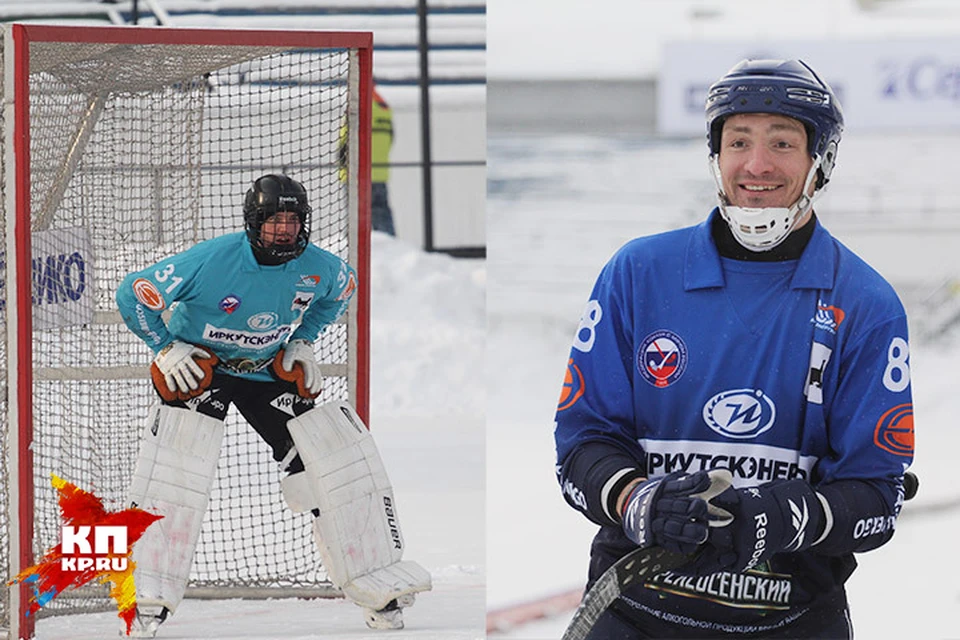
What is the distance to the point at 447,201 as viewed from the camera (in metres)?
10.3

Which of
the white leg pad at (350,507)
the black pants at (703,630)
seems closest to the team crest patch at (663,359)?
the black pants at (703,630)

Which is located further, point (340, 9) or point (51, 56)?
point (340, 9)

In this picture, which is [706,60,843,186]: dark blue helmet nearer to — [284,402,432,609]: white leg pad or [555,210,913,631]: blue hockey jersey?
[555,210,913,631]: blue hockey jersey

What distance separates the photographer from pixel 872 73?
43.0 feet

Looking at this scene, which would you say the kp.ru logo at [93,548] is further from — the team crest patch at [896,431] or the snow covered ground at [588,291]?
the team crest patch at [896,431]

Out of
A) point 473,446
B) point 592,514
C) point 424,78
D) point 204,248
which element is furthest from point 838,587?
point 424,78

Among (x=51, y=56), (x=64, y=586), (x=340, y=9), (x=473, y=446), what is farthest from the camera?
(x=340, y=9)

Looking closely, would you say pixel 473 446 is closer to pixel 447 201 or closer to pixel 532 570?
pixel 532 570

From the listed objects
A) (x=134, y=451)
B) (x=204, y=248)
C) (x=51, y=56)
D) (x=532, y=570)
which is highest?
(x=51, y=56)

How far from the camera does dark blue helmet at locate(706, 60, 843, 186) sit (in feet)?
5.00

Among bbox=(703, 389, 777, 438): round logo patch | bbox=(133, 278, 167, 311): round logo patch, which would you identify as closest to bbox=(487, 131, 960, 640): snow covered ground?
bbox=(133, 278, 167, 311): round logo patch

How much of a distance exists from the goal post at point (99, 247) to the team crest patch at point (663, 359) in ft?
6.43

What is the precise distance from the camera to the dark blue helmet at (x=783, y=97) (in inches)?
60.0

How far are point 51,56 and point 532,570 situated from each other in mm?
2007
